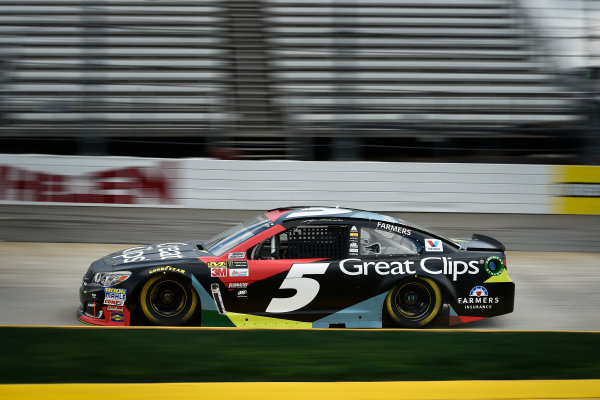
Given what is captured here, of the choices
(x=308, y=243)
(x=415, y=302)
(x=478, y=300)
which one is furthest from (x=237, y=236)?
(x=478, y=300)

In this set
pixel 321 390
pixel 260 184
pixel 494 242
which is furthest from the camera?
pixel 260 184

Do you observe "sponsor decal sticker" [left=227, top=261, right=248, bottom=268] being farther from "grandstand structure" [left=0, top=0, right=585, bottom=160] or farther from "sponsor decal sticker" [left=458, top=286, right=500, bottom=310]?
"grandstand structure" [left=0, top=0, right=585, bottom=160]

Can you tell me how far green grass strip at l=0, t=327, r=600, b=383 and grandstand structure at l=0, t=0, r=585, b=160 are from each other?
27.4ft

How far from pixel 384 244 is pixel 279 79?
11.1m

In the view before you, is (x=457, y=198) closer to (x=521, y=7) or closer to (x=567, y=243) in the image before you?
(x=567, y=243)

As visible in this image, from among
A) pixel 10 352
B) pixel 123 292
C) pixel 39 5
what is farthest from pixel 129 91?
pixel 10 352

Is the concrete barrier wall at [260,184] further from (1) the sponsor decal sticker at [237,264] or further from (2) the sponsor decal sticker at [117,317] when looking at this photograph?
(2) the sponsor decal sticker at [117,317]

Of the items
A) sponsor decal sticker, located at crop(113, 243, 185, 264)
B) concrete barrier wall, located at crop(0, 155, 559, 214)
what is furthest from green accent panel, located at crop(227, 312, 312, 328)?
concrete barrier wall, located at crop(0, 155, 559, 214)

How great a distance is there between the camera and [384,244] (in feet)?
22.0

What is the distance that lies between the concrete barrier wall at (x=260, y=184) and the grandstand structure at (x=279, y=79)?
2.86ft

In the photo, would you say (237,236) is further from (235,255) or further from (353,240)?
(353,240)

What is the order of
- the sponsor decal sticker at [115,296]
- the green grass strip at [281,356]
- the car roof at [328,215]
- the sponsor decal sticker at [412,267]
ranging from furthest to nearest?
the car roof at [328,215], the sponsor decal sticker at [412,267], the sponsor decal sticker at [115,296], the green grass strip at [281,356]

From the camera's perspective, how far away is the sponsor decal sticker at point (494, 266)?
6664 mm

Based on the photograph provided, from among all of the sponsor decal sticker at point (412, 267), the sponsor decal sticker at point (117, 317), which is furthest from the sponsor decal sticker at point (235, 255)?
the sponsor decal sticker at point (117, 317)
